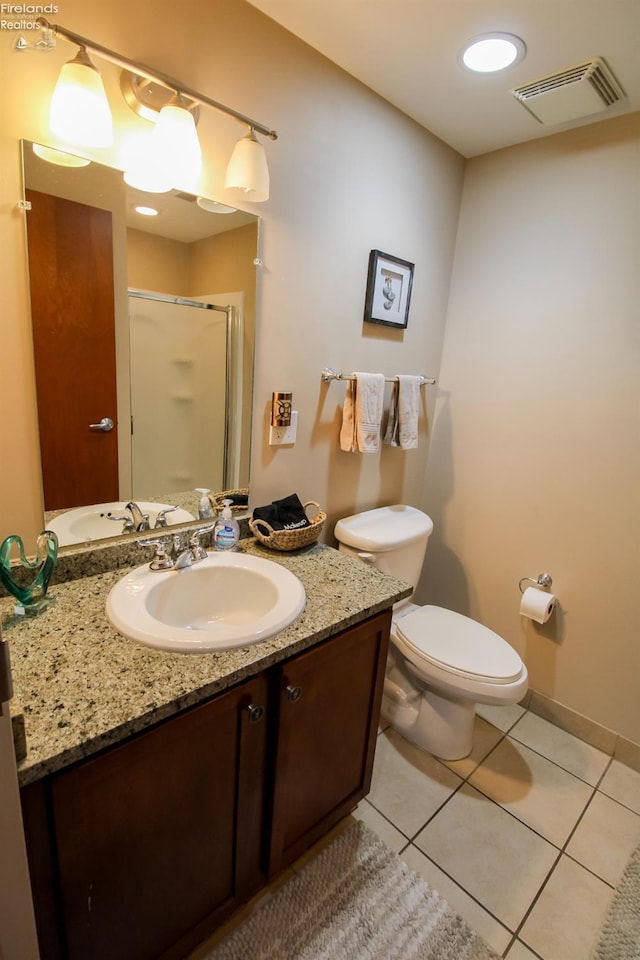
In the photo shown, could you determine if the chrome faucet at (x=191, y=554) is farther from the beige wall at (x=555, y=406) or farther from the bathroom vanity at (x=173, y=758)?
the beige wall at (x=555, y=406)

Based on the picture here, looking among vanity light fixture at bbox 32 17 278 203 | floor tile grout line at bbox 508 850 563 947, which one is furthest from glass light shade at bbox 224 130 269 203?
floor tile grout line at bbox 508 850 563 947

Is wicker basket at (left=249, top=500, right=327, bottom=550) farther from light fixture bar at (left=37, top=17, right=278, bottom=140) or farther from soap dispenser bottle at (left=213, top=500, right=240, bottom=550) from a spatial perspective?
light fixture bar at (left=37, top=17, right=278, bottom=140)

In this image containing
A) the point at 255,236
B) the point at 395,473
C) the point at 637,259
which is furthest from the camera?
the point at 395,473

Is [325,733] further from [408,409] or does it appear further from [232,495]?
[408,409]

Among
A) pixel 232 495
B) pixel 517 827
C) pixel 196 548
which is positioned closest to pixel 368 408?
pixel 232 495

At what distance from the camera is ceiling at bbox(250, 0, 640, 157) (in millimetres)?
1150

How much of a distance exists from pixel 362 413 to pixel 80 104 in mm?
1111

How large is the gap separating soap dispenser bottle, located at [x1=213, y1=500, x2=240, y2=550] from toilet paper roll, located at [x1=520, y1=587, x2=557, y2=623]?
4.05ft

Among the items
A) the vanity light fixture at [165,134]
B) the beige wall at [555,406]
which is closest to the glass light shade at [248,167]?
the vanity light fixture at [165,134]

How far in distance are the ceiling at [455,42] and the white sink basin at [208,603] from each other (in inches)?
59.4

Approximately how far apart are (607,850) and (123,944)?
1.46 meters

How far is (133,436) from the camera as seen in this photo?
1228 mm

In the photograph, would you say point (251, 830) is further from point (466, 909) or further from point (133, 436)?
point (133, 436)

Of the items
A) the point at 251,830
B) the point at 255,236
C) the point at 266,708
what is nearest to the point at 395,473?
the point at 255,236
